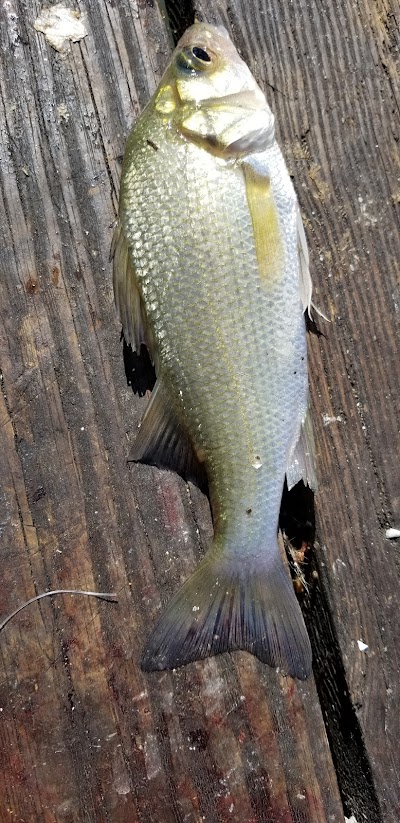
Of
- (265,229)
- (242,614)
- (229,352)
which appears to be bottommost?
(242,614)

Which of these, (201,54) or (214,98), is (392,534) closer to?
(214,98)

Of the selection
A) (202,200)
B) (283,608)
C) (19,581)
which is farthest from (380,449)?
(19,581)

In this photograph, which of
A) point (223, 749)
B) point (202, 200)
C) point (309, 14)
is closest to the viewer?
point (202, 200)

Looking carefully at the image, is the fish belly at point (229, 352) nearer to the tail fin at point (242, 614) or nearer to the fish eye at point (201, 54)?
the tail fin at point (242, 614)

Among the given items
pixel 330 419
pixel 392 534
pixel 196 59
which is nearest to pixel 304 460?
pixel 330 419

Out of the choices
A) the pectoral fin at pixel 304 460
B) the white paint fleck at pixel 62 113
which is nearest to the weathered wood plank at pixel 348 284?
the pectoral fin at pixel 304 460

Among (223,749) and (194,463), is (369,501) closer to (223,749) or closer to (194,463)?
(194,463)

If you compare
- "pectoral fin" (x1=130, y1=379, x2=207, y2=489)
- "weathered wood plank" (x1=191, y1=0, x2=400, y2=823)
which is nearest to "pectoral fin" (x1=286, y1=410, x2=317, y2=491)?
"weathered wood plank" (x1=191, y1=0, x2=400, y2=823)
